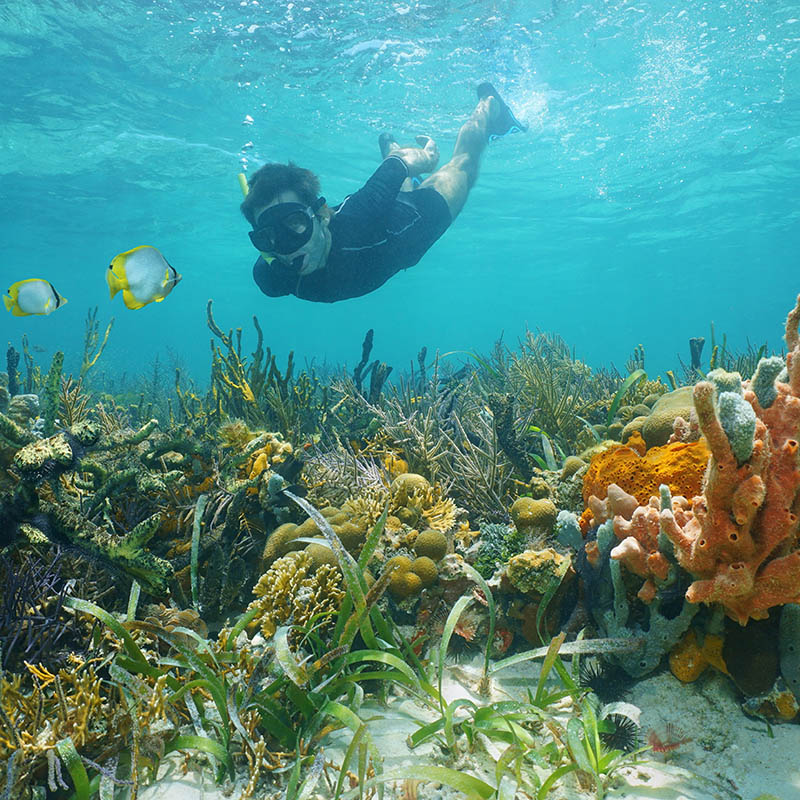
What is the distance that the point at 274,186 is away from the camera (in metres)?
5.55

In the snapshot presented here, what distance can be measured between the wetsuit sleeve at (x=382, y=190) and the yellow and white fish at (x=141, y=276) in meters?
3.44

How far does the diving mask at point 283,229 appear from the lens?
211 inches

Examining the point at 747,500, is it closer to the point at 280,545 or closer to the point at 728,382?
the point at 728,382

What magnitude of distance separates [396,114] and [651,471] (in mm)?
17882

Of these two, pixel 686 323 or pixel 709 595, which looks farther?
pixel 686 323

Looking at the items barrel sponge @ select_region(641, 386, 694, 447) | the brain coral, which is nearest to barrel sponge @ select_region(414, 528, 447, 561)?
the brain coral

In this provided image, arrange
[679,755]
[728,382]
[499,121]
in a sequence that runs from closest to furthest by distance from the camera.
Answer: [728,382], [679,755], [499,121]

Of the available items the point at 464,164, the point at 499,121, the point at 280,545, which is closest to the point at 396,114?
the point at 499,121

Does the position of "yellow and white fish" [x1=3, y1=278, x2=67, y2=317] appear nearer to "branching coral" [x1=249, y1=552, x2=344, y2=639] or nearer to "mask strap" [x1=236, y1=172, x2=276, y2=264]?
"mask strap" [x1=236, y1=172, x2=276, y2=264]

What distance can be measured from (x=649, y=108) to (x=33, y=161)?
24403mm

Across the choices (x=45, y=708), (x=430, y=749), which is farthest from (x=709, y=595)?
(x=45, y=708)

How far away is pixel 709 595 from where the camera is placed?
1.85 metres

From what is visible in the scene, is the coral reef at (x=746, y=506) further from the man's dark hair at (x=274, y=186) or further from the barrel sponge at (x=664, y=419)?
the man's dark hair at (x=274, y=186)

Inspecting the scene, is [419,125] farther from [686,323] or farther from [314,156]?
[686,323]
